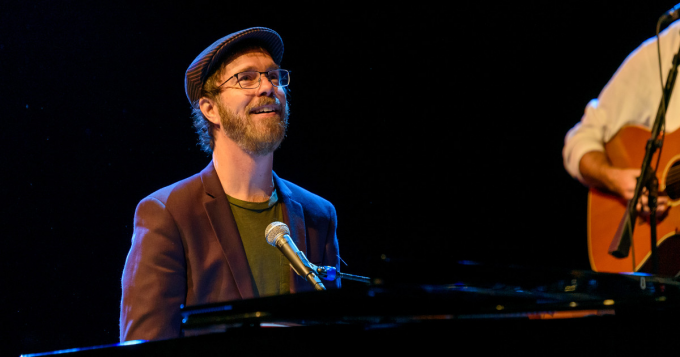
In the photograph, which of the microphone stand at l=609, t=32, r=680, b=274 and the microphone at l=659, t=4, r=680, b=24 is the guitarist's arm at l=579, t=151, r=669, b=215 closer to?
the microphone stand at l=609, t=32, r=680, b=274

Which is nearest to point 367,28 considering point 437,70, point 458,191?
point 437,70

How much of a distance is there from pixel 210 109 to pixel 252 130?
1.07 feet

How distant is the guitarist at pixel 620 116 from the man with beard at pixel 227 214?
5.62 feet

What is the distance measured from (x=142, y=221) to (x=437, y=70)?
247cm

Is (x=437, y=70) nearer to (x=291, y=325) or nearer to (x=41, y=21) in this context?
(x=41, y=21)

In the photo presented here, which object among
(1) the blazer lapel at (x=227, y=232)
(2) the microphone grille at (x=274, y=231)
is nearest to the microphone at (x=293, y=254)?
(2) the microphone grille at (x=274, y=231)

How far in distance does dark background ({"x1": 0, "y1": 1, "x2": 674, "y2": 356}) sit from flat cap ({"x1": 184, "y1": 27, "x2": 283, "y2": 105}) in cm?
57

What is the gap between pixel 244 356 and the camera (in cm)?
120

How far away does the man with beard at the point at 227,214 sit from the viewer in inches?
95.3

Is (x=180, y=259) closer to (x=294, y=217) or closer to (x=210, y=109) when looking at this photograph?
(x=294, y=217)

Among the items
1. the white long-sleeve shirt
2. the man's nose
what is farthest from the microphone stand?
the man's nose

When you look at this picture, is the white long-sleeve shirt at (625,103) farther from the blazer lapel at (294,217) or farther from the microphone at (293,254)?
the microphone at (293,254)

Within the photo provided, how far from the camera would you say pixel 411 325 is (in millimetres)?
1217

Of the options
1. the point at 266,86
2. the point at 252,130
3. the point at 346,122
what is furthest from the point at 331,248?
the point at 346,122
